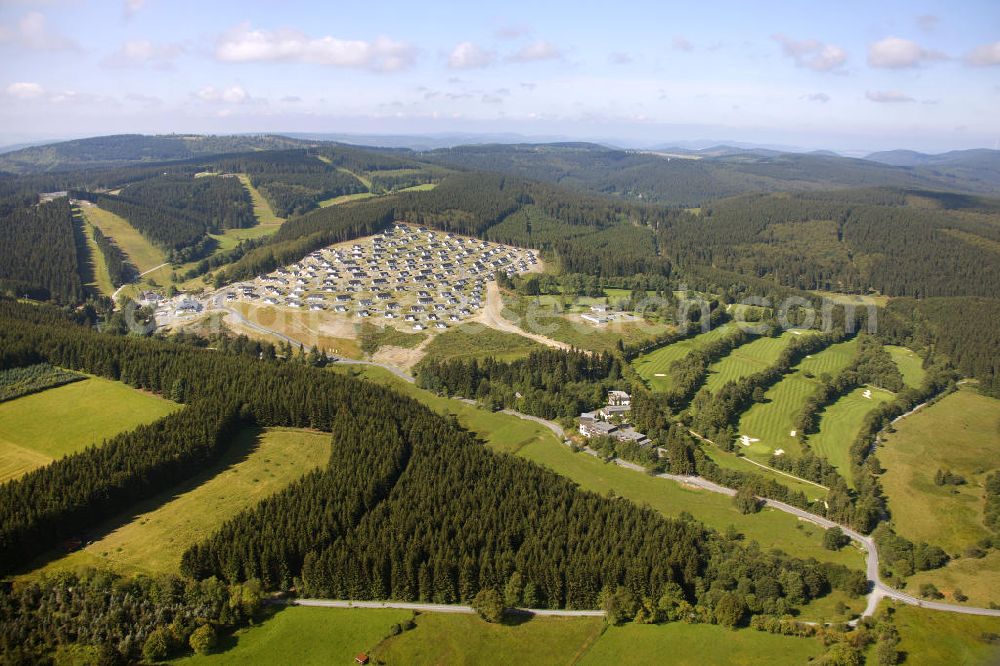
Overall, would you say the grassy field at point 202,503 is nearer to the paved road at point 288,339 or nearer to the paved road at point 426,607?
the paved road at point 426,607

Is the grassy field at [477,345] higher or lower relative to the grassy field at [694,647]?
higher

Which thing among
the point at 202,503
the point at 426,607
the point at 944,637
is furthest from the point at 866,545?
the point at 202,503

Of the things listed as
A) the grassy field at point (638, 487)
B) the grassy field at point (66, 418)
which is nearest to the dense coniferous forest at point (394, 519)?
the grassy field at point (638, 487)

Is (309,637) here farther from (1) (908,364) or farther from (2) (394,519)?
(1) (908,364)

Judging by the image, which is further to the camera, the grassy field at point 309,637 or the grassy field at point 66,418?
the grassy field at point 66,418

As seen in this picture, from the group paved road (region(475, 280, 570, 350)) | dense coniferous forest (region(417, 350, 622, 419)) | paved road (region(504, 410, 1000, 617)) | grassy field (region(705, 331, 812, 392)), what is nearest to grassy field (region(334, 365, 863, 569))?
paved road (region(504, 410, 1000, 617))

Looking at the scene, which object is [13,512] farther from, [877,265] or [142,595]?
[877,265]

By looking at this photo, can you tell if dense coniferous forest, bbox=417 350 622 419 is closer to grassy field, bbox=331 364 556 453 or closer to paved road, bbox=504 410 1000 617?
grassy field, bbox=331 364 556 453
